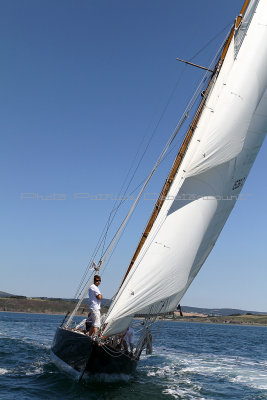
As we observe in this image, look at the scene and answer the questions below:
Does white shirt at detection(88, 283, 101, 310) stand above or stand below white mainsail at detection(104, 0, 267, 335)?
below

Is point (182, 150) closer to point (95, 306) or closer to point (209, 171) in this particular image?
point (209, 171)

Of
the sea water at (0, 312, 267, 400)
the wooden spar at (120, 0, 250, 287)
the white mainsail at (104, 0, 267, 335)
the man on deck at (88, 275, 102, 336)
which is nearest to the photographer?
the sea water at (0, 312, 267, 400)

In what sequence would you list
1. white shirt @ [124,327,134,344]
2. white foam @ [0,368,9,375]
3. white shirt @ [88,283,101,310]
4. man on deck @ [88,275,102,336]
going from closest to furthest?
man on deck @ [88,275,102,336], white shirt @ [88,283,101,310], white foam @ [0,368,9,375], white shirt @ [124,327,134,344]

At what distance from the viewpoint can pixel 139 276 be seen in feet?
44.7

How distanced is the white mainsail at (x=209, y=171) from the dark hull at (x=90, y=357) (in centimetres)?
76

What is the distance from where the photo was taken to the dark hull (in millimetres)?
13367

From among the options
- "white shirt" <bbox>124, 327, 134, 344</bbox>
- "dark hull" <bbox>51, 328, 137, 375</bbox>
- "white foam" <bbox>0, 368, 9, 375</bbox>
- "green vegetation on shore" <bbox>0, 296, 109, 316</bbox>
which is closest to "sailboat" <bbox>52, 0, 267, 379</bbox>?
"dark hull" <bbox>51, 328, 137, 375</bbox>

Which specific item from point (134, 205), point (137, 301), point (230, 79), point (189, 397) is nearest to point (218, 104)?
point (230, 79)

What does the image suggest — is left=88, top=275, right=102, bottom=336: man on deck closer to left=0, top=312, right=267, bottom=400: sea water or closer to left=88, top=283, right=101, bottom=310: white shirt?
left=88, top=283, right=101, bottom=310: white shirt

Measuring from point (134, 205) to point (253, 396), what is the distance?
9.21 meters

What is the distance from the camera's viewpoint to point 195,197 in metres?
14.9

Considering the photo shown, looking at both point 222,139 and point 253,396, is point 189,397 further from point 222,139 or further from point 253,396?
point 222,139

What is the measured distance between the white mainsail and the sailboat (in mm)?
37

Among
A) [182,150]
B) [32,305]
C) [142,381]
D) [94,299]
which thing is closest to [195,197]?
[182,150]
